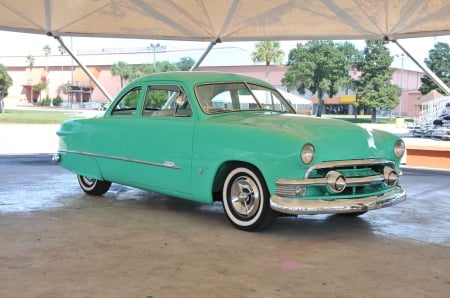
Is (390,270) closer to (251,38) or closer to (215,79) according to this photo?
(215,79)

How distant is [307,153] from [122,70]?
76.0 meters

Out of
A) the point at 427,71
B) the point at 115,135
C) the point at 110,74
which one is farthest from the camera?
the point at 110,74

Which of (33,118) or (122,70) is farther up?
(122,70)

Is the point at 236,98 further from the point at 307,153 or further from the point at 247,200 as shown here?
the point at 307,153

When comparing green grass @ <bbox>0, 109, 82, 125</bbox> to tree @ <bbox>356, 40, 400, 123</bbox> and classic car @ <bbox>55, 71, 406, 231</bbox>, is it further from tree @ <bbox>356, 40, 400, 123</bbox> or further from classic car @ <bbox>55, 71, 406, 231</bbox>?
classic car @ <bbox>55, 71, 406, 231</bbox>

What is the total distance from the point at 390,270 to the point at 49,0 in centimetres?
993

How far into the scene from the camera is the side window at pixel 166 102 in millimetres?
6539

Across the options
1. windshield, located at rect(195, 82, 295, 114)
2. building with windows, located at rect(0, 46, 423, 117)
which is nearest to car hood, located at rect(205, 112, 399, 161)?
windshield, located at rect(195, 82, 295, 114)

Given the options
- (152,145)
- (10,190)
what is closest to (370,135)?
(152,145)

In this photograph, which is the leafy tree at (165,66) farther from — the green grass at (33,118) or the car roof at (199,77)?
the car roof at (199,77)

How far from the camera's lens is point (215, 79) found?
680 centimetres

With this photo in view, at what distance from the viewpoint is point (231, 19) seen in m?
13.2

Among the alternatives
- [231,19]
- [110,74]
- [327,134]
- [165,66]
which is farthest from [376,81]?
[327,134]

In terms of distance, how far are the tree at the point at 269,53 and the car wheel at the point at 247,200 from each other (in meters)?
59.0
